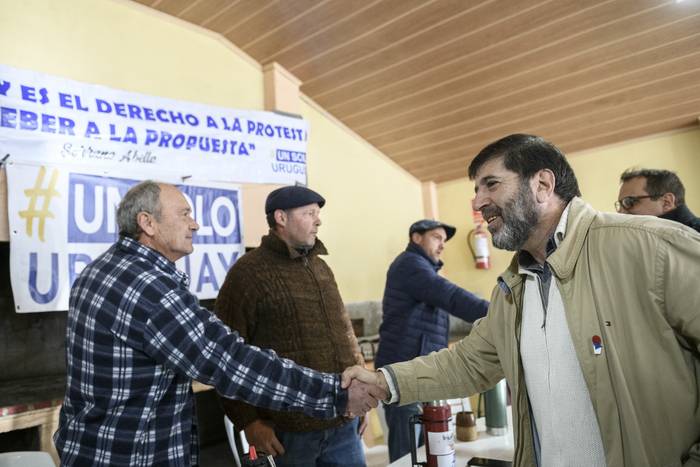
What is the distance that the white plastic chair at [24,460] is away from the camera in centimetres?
157

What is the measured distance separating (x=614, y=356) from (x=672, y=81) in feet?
11.2

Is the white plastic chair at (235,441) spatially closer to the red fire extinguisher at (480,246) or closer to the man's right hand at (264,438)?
the man's right hand at (264,438)

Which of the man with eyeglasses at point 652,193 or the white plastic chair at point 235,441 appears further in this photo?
the man with eyeglasses at point 652,193

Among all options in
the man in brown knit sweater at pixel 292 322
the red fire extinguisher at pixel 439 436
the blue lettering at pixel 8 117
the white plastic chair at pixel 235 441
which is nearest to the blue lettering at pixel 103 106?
the blue lettering at pixel 8 117

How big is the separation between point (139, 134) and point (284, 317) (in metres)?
1.60

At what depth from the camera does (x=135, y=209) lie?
1628 mm

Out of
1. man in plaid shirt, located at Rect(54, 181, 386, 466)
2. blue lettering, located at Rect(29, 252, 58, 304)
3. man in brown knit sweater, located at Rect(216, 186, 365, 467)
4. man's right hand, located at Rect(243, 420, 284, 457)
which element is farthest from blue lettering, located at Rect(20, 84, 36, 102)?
man's right hand, located at Rect(243, 420, 284, 457)

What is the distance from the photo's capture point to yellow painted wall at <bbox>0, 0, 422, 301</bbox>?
2.90 metres

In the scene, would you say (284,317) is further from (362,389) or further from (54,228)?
(54,228)

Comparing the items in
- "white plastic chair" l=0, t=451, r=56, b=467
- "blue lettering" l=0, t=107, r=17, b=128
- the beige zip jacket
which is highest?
"blue lettering" l=0, t=107, r=17, b=128

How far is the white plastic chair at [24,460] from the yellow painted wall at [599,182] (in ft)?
14.1

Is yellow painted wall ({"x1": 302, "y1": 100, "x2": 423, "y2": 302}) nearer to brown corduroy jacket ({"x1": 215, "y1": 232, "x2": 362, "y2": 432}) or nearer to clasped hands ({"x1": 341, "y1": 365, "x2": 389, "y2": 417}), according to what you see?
brown corduroy jacket ({"x1": 215, "y1": 232, "x2": 362, "y2": 432})

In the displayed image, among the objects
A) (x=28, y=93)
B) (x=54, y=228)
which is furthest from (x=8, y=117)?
(x=54, y=228)

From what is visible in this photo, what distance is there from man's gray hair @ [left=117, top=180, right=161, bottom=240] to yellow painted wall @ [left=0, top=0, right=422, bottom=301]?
5.57ft
